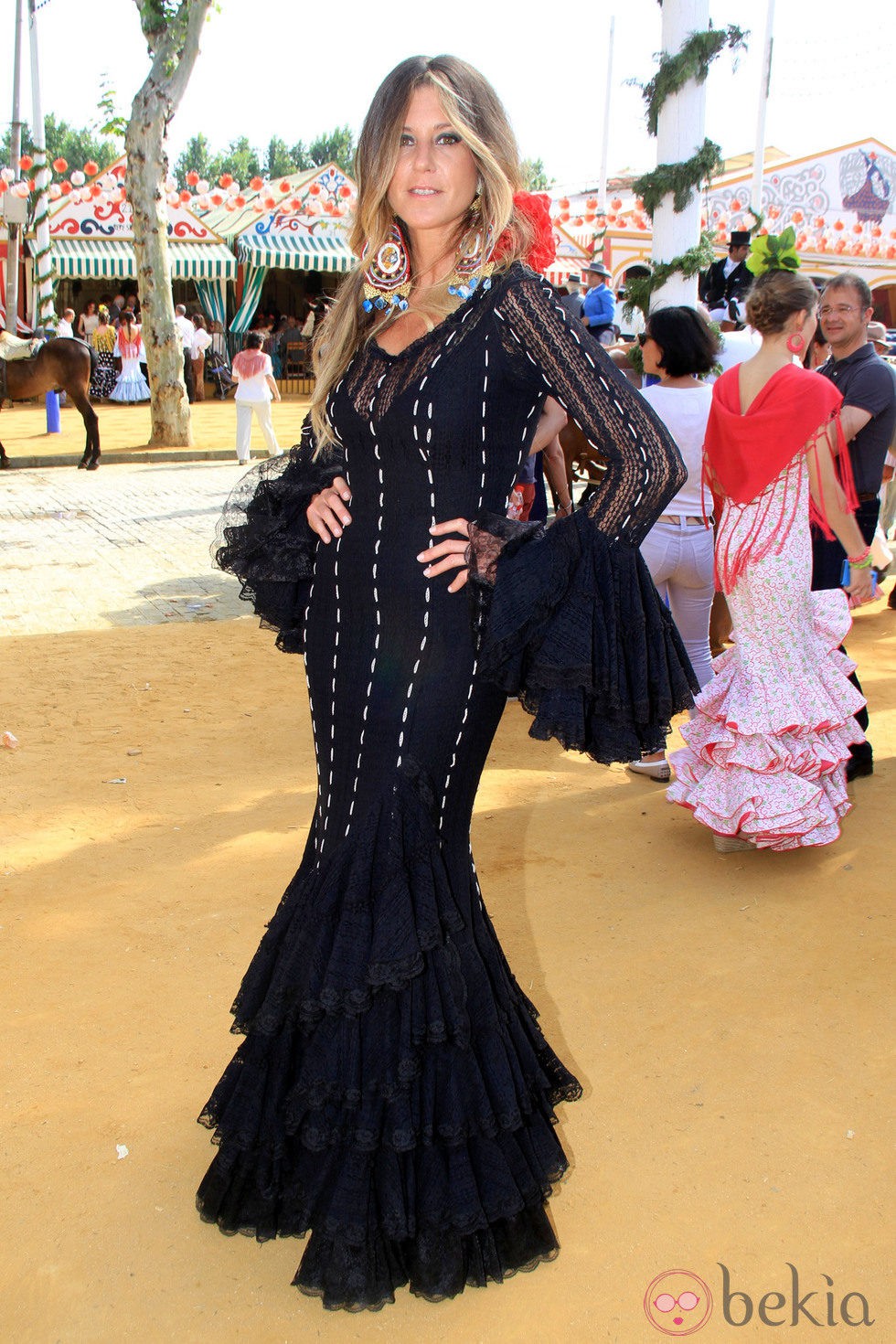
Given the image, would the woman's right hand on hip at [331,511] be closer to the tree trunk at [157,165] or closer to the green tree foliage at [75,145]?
the tree trunk at [157,165]

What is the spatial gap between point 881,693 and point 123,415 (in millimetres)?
19799

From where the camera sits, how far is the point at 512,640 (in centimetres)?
217

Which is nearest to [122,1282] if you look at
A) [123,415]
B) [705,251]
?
[705,251]

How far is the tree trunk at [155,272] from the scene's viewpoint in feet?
50.3

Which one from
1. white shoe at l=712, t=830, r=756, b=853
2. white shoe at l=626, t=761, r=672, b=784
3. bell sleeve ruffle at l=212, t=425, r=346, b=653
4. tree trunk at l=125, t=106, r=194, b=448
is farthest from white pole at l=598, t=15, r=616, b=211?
bell sleeve ruffle at l=212, t=425, r=346, b=653

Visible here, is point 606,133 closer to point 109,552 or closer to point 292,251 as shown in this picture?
point 292,251

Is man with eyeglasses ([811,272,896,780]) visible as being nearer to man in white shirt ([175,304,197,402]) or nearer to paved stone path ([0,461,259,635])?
paved stone path ([0,461,259,635])

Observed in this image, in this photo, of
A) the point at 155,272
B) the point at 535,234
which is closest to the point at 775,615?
the point at 535,234

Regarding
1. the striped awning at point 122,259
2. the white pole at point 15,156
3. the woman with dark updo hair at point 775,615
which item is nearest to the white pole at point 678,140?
the woman with dark updo hair at point 775,615

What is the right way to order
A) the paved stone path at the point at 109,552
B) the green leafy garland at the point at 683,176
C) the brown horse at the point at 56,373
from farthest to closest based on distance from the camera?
1. the brown horse at the point at 56,373
2. the paved stone path at the point at 109,552
3. the green leafy garland at the point at 683,176

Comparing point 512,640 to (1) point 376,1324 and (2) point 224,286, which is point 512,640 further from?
(2) point 224,286

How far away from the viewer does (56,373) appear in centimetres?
1659

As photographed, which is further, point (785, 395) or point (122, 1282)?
point (785, 395)

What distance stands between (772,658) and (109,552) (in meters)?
7.14
